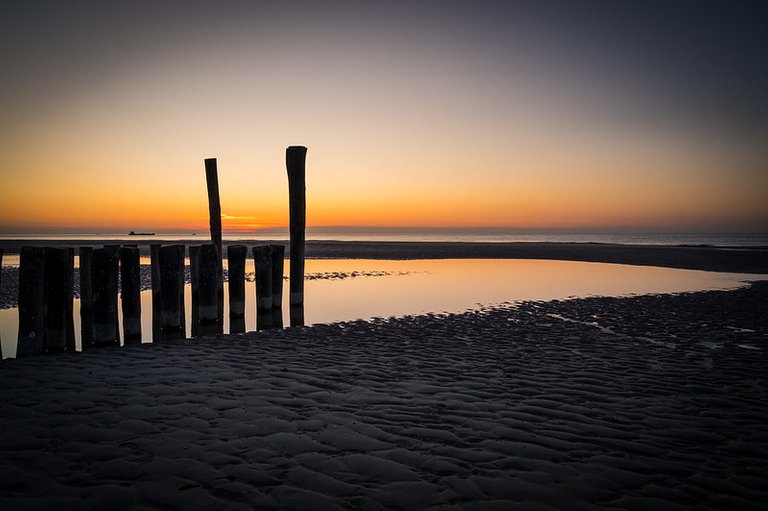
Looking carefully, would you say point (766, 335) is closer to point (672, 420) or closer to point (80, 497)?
point (672, 420)

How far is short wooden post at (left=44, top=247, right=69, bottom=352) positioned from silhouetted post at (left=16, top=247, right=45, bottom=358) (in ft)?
0.23

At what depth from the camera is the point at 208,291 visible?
353 inches

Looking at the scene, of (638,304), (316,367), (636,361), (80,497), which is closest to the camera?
(80,497)

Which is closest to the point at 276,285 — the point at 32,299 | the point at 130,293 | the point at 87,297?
the point at 130,293

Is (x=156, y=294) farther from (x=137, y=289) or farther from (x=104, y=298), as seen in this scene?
(x=104, y=298)

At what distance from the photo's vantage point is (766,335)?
9500 millimetres

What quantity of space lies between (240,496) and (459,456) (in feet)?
5.79

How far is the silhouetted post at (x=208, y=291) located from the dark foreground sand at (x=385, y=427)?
1.00 meters

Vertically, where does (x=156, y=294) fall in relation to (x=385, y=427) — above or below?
above

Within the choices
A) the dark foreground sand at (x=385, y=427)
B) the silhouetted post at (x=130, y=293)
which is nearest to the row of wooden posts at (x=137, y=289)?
the silhouetted post at (x=130, y=293)

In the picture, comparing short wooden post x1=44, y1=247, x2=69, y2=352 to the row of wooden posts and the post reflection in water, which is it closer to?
the row of wooden posts

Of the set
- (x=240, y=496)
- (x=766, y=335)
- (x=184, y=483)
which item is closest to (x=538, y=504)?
(x=240, y=496)

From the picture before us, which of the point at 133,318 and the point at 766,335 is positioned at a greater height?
the point at 133,318

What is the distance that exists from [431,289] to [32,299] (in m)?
13.6
